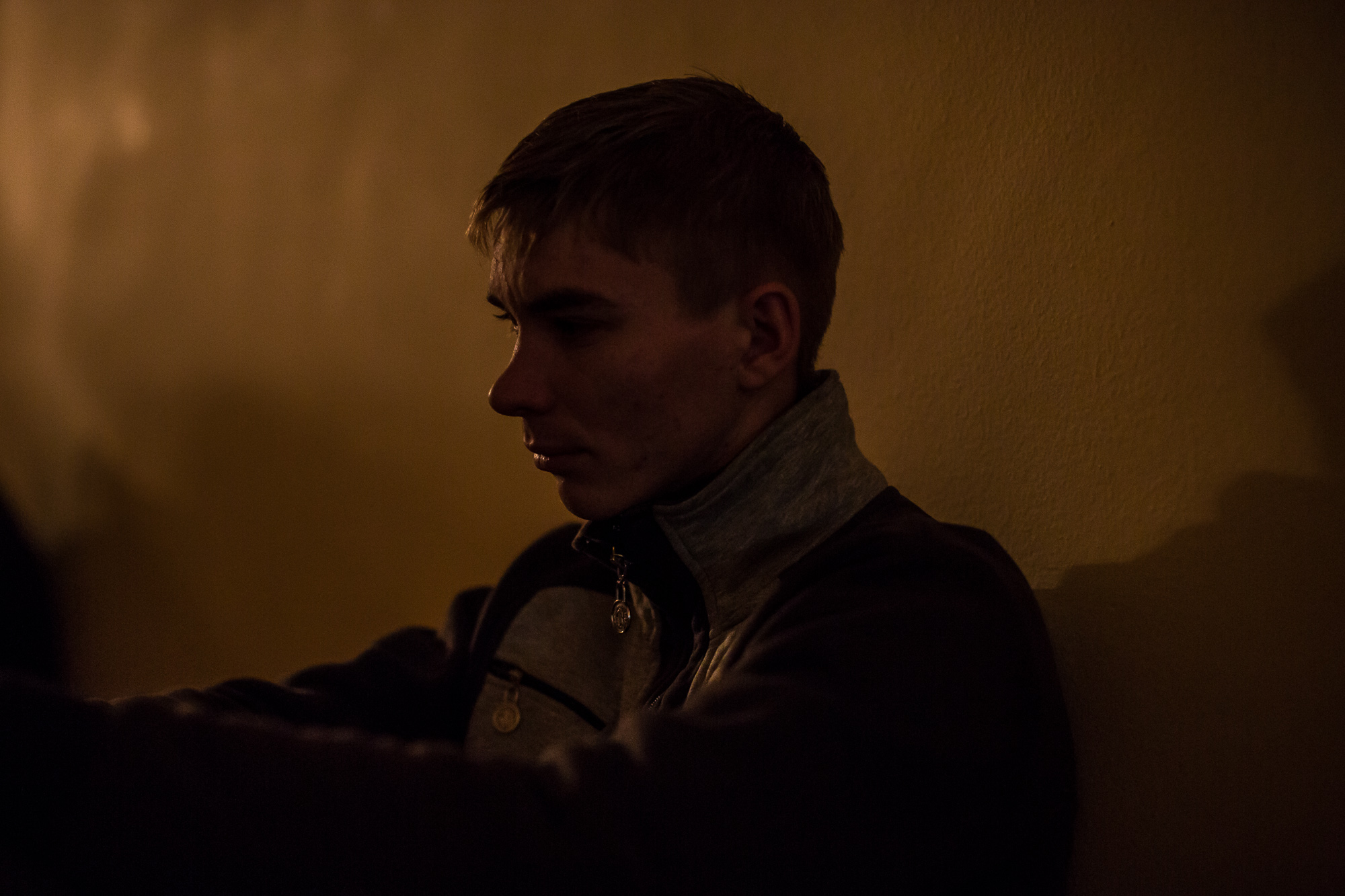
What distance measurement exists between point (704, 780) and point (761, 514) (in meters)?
0.27

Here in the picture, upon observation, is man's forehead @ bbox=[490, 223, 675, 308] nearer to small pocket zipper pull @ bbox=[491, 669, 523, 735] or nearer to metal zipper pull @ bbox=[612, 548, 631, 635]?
metal zipper pull @ bbox=[612, 548, 631, 635]

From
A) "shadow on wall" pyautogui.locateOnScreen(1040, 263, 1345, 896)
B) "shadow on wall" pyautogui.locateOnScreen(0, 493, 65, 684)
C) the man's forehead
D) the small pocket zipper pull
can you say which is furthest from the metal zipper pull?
"shadow on wall" pyautogui.locateOnScreen(0, 493, 65, 684)

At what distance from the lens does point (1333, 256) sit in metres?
0.70

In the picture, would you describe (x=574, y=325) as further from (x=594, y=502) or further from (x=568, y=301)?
(x=594, y=502)

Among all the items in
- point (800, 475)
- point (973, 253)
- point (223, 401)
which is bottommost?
point (223, 401)

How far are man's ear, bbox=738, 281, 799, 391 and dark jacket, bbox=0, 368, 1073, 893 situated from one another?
15 cm

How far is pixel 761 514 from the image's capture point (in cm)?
80

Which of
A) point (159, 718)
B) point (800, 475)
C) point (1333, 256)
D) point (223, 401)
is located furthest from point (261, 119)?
point (1333, 256)

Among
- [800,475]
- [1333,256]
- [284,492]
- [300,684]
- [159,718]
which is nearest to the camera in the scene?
[159,718]

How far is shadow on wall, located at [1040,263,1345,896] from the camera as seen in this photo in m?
0.70

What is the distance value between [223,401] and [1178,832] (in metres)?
1.75

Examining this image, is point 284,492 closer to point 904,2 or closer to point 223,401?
point 223,401

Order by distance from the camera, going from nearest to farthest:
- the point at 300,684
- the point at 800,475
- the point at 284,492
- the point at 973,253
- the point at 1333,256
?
the point at 1333,256 < the point at 800,475 < the point at 973,253 < the point at 300,684 < the point at 284,492

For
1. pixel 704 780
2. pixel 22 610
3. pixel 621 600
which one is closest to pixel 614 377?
pixel 621 600
